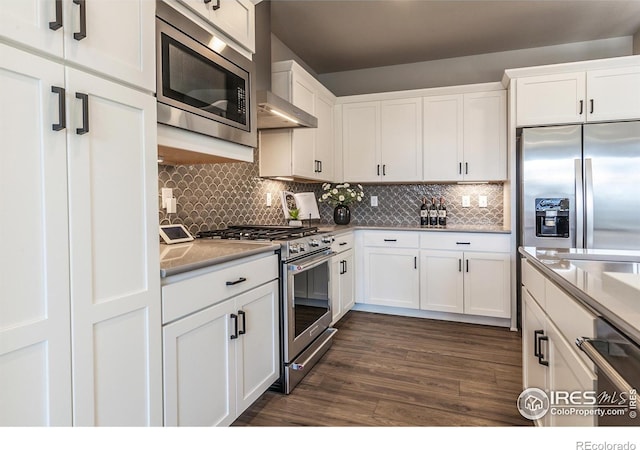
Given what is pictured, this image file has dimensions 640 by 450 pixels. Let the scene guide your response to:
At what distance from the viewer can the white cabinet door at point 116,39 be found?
1.00 m

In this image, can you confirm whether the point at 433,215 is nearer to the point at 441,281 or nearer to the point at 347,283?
the point at 441,281

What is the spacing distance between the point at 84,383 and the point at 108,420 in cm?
16

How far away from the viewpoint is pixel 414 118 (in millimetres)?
3719

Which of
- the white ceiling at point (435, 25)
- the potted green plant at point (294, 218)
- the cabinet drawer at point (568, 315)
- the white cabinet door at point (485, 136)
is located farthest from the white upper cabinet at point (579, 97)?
the cabinet drawer at point (568, 315)

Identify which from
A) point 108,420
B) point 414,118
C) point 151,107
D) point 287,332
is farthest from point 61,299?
point 414,118

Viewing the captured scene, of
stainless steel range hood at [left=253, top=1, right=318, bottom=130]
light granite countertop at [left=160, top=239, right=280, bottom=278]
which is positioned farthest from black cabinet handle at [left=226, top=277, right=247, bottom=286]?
stainless steel range hood at [left=253, top=1, right=318, bottom=130]

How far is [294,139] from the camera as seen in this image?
308 cm

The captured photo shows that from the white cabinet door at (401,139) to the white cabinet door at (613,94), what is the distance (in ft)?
4.56

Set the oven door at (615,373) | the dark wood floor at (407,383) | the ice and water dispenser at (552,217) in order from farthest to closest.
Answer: the ice and water dispenser at (552,217), the dark wood floor at (407,383), the oven door at (615,373)

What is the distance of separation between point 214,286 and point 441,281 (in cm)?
245

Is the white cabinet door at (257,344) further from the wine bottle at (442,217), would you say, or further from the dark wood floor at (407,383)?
the wine bottle at (442,217)

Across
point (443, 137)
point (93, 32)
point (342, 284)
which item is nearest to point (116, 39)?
point (93, 32)

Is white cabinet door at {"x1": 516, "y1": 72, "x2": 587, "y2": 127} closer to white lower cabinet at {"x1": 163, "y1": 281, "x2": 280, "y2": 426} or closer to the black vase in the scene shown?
the black vase
